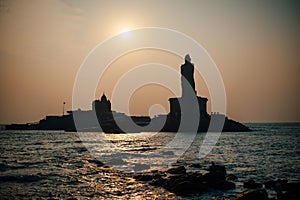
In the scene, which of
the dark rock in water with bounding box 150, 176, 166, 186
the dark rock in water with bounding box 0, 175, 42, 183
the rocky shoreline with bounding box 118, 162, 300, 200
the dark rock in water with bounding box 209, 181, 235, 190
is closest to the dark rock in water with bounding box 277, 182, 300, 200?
the rocky shoreline with bounding box 118, 162, 300, 200

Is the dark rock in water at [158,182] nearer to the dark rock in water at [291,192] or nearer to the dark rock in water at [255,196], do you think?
the dark rock in water at [255,196]

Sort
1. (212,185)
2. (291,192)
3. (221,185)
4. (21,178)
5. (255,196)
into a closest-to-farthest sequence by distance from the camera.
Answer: (255,196) → (291,192) → (221,185) → (212,185) → (21,178)

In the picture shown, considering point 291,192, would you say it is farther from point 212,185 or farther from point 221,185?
point 212,185

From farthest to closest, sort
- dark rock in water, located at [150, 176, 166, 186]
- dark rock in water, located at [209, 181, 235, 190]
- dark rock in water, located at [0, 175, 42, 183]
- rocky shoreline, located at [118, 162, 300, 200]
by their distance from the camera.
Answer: dark rock in water, located at [0, 175, 42, 183] → dark rock in water, located at [150, 176, 166, 186] → dark rock in water, located at [209, 181, 235, 190] → rocky shoreline, located at [118, 162, 300, 200]

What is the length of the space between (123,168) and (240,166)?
17200 millimetres

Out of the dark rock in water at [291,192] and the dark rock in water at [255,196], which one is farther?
the dark rock in water at [291,192]

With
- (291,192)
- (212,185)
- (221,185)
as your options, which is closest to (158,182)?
(212,185)

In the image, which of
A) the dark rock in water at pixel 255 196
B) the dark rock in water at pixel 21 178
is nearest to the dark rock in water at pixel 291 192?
the dark rock in water at pixel 255 196

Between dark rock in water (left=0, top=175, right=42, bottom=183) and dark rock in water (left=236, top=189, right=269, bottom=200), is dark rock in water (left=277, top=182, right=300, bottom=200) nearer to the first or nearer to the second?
dark rock in water (left=236, top=189, right=269, bottom=200)

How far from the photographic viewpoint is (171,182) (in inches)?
1243

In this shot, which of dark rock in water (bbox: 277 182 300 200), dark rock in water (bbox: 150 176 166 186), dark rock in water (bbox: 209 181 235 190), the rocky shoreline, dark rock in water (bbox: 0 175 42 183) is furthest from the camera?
dark rock in water (bbox: 0 175 42 183)

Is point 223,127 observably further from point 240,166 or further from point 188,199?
point 188,199

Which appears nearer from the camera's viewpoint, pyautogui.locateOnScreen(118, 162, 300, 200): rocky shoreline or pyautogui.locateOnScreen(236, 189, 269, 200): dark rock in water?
pyautogui.locateOnScreen(236, 189, 269, 200): dark rock in water

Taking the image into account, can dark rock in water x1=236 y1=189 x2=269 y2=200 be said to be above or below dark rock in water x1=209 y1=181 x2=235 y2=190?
above
